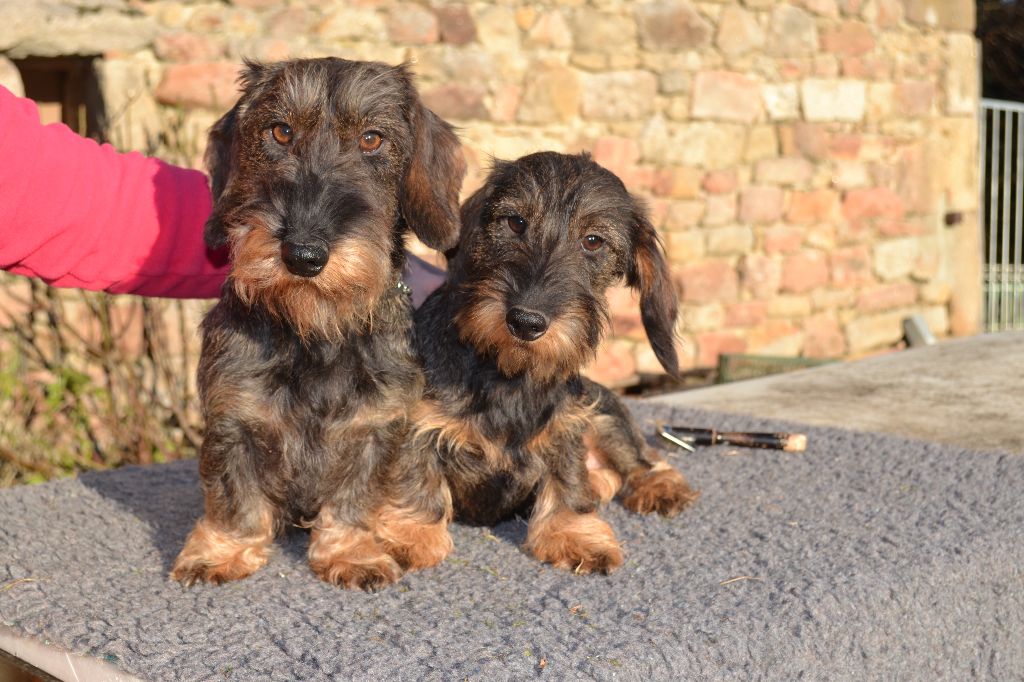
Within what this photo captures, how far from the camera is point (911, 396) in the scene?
4828 mm

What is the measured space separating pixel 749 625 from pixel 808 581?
31cm

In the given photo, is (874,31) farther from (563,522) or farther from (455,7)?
(563,522)

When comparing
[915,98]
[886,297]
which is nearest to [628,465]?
[886,297]

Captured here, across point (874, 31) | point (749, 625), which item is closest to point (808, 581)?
point (749, 625)

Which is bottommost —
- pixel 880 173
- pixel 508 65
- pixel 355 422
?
pixel 355 422

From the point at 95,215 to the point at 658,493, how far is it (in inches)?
72.0

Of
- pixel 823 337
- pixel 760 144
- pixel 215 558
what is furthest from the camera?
pixel 823 337

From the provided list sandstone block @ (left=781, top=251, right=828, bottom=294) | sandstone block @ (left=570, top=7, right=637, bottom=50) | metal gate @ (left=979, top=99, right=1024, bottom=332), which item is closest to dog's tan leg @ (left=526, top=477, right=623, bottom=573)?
sandstone block @ (left=570, top=7, right=637, bottom=50)

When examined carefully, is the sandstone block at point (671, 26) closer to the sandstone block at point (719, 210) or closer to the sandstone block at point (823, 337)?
the sandstone block at point (719, 210)

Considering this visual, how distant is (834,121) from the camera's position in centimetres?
898

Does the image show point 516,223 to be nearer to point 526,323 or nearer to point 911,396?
point 526,323

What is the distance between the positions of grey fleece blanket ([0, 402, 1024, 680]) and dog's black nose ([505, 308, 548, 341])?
0.62 metres

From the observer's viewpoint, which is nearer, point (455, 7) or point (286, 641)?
point (286, 641)

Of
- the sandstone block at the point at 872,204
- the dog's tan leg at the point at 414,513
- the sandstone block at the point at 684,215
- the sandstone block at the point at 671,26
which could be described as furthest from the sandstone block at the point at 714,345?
the dog's tan leg at the point at 414,513
